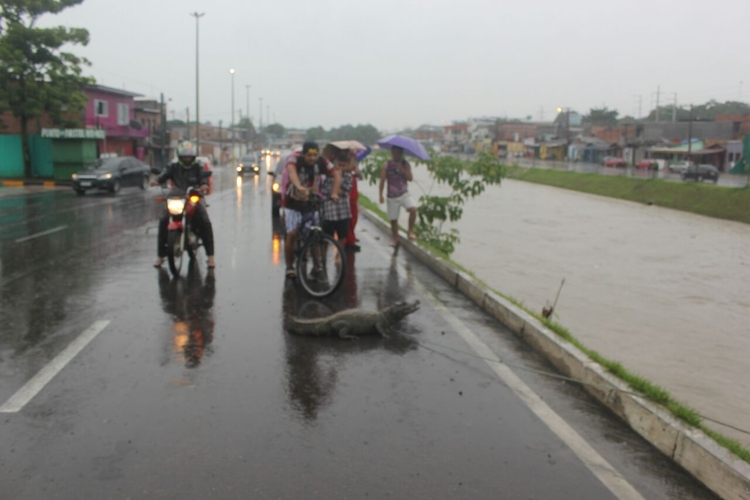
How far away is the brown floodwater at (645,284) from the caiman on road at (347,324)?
9.87 ft

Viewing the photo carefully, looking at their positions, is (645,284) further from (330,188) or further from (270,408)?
(270,408)

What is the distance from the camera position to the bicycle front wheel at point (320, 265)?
837 cm

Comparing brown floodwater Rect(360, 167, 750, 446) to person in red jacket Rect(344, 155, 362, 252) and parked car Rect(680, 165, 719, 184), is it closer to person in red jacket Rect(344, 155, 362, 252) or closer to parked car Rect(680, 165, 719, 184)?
person in red jacket Rect(344, 155, 362, 252)

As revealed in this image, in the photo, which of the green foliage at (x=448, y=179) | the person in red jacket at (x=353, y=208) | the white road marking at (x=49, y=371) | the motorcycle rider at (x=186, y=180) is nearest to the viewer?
the white road marking at (x=49, y=371)

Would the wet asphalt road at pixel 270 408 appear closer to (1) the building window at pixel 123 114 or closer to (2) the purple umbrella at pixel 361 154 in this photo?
(2) the purple umbrella at pixel 361 154

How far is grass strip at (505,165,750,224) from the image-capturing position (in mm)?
32156

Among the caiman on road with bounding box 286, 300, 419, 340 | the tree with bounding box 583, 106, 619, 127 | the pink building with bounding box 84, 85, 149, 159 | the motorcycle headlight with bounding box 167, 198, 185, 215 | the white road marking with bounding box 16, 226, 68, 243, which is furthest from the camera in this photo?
the tree with bounding box 583, 106, 619, 127

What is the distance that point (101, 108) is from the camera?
48688mm

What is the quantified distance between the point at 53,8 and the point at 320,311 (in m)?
32.5

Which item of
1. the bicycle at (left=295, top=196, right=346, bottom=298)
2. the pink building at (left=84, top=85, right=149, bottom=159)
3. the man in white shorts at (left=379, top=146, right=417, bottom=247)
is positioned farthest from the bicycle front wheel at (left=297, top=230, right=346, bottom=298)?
the pink building at (left=84, top=85, right=149, bottom=159)

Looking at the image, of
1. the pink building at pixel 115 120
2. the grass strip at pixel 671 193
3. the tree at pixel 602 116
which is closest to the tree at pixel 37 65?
the pink building at pixel 115 120

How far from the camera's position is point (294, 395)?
5148 millimetres

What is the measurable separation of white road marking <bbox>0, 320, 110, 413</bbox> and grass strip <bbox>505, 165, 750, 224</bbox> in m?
20.0

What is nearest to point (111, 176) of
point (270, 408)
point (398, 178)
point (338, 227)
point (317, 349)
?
point (398, 178)
